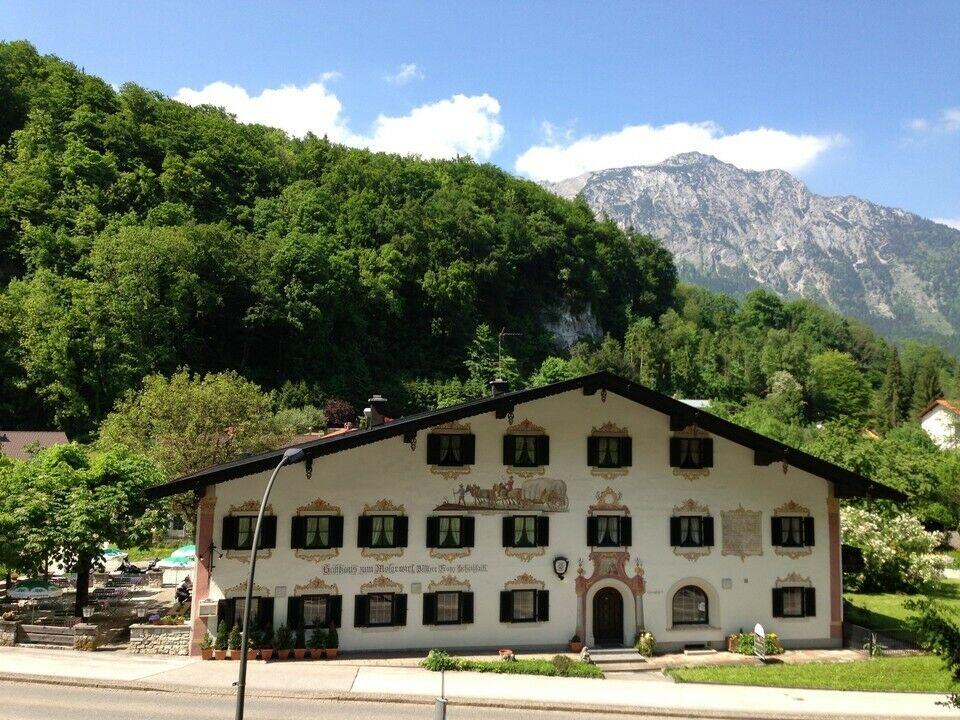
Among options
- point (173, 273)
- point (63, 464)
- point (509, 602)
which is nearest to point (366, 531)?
point (509, 602)

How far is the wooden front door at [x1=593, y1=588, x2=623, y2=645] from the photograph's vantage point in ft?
85.9

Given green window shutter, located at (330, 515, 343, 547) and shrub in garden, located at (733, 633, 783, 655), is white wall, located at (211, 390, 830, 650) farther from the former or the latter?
shrub in garden, located at (733, 633, 783, 655)

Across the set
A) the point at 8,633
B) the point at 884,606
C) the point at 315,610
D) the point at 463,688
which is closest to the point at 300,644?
the point at 315,610

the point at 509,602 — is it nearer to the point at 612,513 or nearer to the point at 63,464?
the point at 612,513

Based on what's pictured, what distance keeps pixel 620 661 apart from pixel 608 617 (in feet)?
6.22

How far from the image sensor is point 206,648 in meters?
23.4

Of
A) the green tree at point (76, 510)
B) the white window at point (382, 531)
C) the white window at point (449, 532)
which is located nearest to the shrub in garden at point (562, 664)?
the white window at point (449, 532)

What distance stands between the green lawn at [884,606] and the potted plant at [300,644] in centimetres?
2052

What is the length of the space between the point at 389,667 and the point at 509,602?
4791mm

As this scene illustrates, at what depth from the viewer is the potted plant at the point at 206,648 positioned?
2331 cm

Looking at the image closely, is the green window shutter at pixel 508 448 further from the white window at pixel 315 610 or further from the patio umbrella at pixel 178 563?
the patio umbrella at pixel 178 563

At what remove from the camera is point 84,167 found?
81062 millimetres

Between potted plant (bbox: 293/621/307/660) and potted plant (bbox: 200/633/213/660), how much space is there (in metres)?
A: 2.57

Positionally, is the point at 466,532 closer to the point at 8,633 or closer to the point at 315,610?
the point at 315,610
